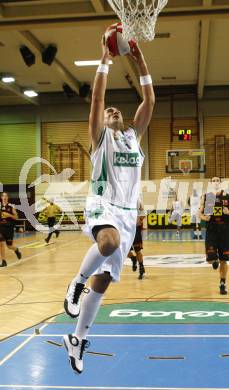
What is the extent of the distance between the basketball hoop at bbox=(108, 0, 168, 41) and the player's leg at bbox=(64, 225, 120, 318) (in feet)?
5.41

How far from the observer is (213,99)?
25453 mm

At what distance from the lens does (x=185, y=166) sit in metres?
24.8

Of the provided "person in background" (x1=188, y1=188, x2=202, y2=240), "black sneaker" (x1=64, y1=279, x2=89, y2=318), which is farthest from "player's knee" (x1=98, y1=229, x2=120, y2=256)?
"person in background" (x1=188, y1=188, x2=202, y2=240)

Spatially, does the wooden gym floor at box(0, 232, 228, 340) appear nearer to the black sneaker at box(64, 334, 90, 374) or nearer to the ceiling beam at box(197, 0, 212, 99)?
the black sneaker at box(64, 334, 90, 374)

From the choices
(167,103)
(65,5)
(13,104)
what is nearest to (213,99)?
(167,103)

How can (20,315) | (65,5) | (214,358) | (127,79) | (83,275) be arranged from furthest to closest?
(127,79), (65,5), (20,315), (214,358), (83,275)

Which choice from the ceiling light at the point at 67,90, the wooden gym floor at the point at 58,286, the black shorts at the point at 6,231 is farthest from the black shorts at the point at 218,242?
the ceiling light at the point at 67,90

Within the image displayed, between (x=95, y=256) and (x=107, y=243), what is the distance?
31 cm

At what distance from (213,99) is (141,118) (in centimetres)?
2177

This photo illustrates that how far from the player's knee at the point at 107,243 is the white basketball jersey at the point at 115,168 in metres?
0.42

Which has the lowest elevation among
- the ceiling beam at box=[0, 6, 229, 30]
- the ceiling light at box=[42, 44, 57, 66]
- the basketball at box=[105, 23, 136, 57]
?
the basketball at box=[105, 23, 136, 57]

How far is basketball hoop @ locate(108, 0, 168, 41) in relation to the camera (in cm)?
468

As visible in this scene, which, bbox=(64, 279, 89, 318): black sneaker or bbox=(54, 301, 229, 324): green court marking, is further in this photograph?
bbox=(54, 301, 229, 324): green court marking

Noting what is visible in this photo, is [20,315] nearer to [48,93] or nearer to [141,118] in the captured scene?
[141,118]
